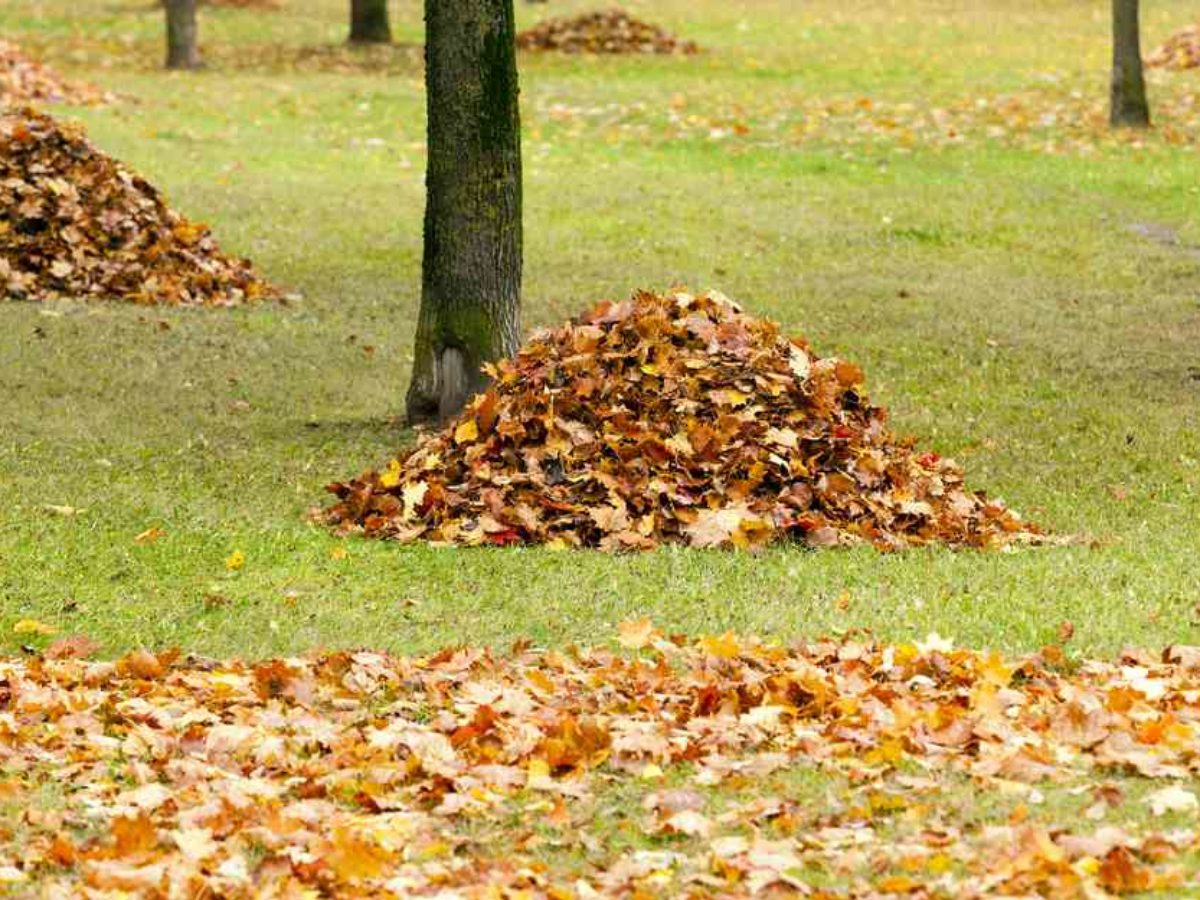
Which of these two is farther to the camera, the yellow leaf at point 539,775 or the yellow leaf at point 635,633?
the yellow leaf at point 635,633

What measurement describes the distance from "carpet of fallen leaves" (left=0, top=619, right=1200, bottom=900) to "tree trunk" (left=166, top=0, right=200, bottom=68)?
2198 centimetres

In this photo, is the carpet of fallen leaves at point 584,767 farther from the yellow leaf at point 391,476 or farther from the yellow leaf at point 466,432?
the yellow leaf at point 391,476

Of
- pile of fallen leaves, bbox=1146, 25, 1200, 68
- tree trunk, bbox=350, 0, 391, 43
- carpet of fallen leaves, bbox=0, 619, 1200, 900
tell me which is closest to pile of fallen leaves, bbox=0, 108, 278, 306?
carpet of fallen leaves, bbox=0, 619, 1200, 900

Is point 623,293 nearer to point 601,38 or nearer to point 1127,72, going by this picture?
point 1127,72

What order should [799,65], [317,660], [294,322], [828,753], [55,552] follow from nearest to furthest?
[828,753] → [317,660] → [55,552] → [294,322] → [799,65]

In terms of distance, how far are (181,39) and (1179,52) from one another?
13.6 meters

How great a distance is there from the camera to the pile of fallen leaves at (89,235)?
15.5 m

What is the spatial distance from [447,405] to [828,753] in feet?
18.9

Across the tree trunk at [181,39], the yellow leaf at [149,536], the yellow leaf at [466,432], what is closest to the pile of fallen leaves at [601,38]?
the tree trunk at [181,39]

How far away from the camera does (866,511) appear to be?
9977 mm

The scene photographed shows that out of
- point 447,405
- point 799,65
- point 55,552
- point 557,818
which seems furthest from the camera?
point 799,65

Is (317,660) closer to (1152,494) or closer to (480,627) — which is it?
(480,627)

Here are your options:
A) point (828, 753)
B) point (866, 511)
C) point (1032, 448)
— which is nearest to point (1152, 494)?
point (1032, 448)

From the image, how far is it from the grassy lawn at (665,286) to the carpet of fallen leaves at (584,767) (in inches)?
2.9
